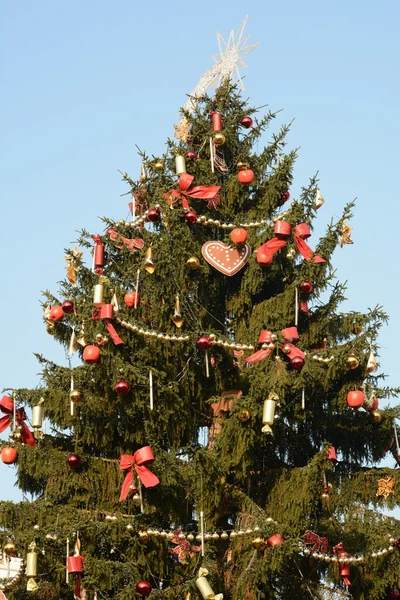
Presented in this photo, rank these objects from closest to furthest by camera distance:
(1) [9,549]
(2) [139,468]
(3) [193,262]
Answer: (2) [139,468] → (1) [9,549] → (3) [193,262]

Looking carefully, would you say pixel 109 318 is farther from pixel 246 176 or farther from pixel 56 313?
pixel 246 176

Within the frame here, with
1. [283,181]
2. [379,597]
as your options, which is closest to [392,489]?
[379,597]

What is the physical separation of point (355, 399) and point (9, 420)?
17.0ft

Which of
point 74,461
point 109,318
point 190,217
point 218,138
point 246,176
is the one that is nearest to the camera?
point 109,318

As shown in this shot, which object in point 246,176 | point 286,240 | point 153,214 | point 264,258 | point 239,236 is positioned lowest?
point 264,258

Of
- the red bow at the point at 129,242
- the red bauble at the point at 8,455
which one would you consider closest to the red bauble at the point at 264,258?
the red bow at the point at 129,242

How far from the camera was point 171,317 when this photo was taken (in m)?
15.0

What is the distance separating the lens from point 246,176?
16578 mm

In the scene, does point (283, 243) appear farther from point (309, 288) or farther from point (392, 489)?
point (392, 489)

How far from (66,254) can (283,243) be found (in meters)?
3.64

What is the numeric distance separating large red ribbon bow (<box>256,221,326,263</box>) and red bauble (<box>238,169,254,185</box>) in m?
1.33

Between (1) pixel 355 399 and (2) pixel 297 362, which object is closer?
(2) pixel 297 362

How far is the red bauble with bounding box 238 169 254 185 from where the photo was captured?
54.4 feet

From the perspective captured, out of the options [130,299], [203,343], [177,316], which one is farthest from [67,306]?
[203,343]
